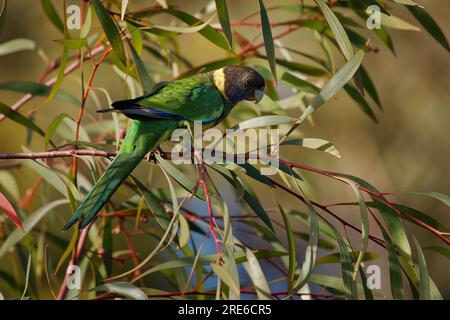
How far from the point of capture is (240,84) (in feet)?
7.75

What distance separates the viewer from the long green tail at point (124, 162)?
5.55 feet

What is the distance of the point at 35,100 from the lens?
3580mm

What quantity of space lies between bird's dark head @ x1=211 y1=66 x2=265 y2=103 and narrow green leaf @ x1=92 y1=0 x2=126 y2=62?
67cm

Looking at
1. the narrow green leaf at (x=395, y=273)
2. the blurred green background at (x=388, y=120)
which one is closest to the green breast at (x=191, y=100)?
the narrow green leaf at (x=395, y=273)

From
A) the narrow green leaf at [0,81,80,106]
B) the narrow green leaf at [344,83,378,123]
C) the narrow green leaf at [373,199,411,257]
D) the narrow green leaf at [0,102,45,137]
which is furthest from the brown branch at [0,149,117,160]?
the narrow green leaf at [344,83,378,123]

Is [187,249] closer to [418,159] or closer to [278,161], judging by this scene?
[278,161]

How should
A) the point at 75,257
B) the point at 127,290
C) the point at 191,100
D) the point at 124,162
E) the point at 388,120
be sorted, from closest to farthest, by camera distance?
the point at 127,290
the point at 124,162
the point at 75,257
the point at 191,100
the point at 388,120

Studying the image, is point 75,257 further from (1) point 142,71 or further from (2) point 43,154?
(1) point 142,71

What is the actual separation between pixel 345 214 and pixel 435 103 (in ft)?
3.20

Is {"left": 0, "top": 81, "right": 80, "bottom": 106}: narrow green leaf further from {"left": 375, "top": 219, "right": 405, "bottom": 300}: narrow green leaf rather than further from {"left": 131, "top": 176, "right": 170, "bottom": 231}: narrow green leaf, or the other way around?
{"left": 375, "top": 219, "right": 405, "bottom": 300}: narrow green leaf

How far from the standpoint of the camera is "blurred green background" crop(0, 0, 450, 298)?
3.41m

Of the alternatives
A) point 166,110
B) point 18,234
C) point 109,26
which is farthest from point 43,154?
point 18,234

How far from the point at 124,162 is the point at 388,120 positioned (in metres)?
2.11
